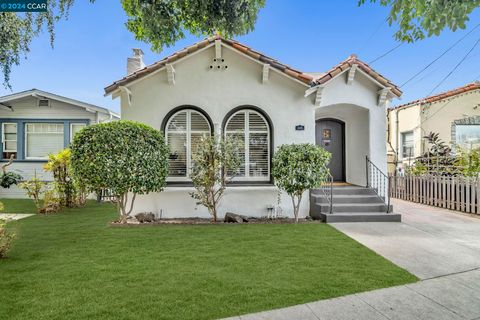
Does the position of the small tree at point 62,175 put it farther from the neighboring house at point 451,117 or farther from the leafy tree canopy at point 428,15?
the neighboring house at point 451,117

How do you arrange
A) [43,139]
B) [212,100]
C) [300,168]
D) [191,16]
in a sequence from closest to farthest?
1. [191,16]
2. [300,168]
3. [212,100]
4. [43,139]

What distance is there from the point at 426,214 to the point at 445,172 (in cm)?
317

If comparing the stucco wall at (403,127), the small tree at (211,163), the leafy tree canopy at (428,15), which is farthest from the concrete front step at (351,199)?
the stucco wall at (403,127)

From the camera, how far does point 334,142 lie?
11.5m

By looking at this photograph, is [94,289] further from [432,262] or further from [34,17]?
[34,17]

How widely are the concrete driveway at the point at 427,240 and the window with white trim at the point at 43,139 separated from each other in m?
14.3

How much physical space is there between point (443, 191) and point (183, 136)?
31.2 ft

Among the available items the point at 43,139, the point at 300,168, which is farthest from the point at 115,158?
the point at 43,139

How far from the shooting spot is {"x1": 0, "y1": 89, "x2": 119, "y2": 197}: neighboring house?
15.2 metres

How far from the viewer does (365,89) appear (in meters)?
10.1

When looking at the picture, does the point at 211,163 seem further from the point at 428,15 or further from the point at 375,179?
the point at 428,15

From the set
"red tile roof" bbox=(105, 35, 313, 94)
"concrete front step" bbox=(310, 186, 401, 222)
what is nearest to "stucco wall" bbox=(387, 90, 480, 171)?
"concrete front step" bbox=(310, 186, 401, 222)

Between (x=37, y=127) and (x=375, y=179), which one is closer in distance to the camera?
(x=375, y=179)

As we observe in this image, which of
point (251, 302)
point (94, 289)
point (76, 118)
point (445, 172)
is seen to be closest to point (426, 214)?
point (445, 172)
